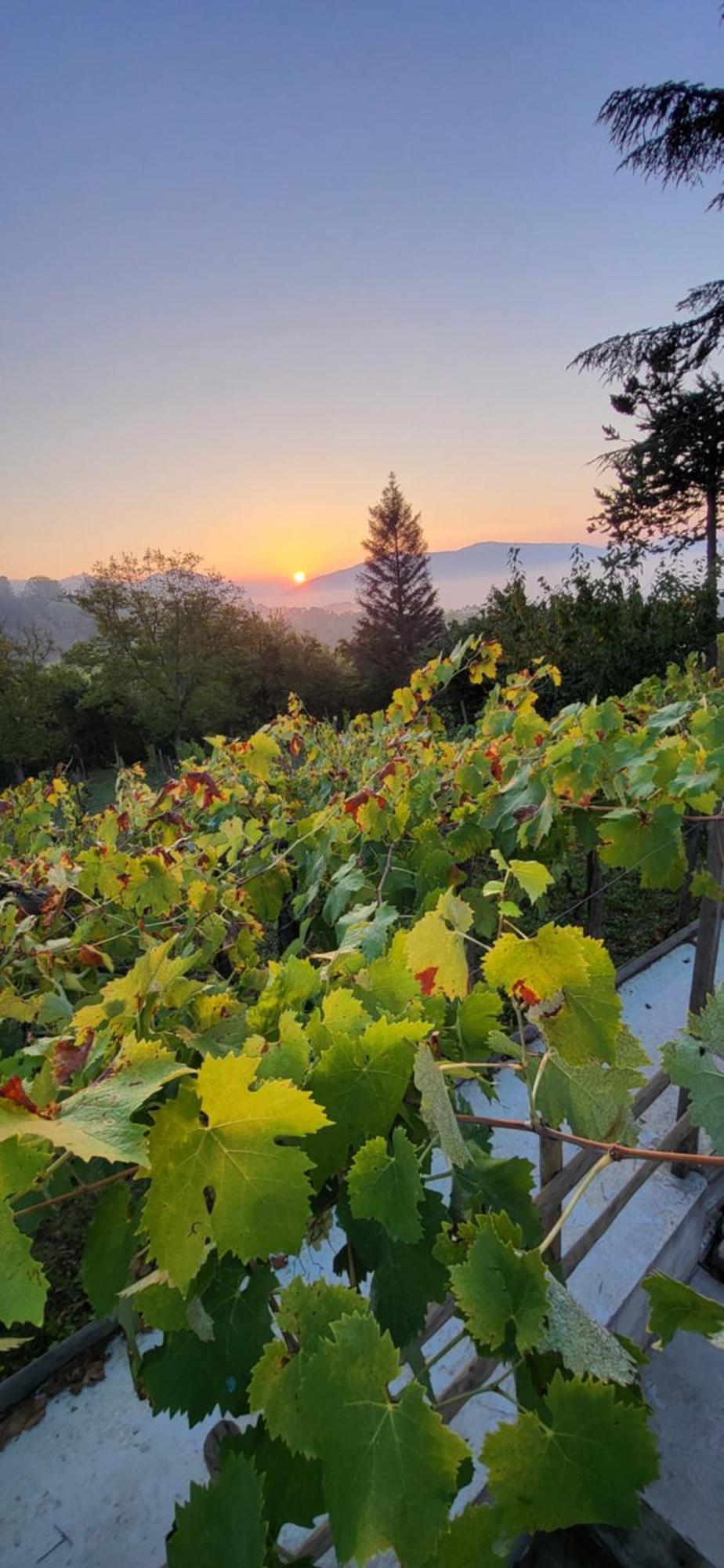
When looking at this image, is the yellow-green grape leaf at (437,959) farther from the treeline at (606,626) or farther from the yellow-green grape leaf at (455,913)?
the treeline at (606,626)

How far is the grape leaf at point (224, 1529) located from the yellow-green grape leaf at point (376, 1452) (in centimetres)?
8

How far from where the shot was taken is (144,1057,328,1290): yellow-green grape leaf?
0.51 metres

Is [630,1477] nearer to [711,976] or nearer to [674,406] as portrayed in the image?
[711,976]

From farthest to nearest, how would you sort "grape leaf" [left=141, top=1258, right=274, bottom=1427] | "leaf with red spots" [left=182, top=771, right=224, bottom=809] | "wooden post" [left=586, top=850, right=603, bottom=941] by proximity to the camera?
"wooden post" [left=586, top=850, right=603, bottom=941], "leaf with red spots" [left=182, top=771, right=224, bottom=809], "grape leaf" [left=141, top=1258, right=274, bottom=1427]

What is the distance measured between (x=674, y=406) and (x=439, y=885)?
20.9 m

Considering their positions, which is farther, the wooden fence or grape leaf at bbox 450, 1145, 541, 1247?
the wooden fence

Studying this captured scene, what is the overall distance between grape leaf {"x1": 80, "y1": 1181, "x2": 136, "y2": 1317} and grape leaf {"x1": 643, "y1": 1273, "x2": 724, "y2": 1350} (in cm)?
51

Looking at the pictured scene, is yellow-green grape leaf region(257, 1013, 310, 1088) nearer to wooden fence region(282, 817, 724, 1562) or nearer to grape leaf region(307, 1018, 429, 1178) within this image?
grape leaf region(307, 1018, 429, 1178)

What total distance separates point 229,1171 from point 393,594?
36806 millimetres

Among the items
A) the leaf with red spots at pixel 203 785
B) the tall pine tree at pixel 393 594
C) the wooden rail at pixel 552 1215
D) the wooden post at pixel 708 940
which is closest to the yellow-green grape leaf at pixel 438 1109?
the wooden rail at pixel 552 1215

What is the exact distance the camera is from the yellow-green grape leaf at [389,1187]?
0.59m

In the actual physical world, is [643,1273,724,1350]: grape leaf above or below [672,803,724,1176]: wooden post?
above

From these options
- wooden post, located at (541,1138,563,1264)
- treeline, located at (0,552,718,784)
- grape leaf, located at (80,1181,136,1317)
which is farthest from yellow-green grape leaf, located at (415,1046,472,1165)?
treeline, located at (0,552,718,784)

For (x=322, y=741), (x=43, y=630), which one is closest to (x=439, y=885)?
(x=322, y=741)
